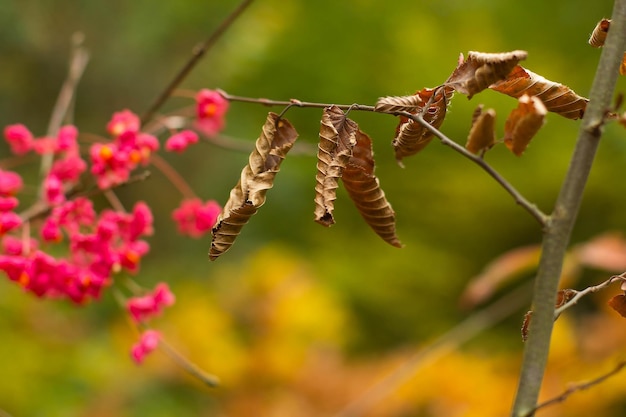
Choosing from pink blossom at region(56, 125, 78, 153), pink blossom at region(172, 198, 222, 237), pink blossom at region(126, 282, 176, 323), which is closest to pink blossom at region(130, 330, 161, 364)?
pink blossom at region(126, 282, 176, 323)

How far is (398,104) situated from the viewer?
0.62 meters

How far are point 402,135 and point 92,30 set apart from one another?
3366 millimetres

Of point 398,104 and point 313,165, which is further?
point 313,165

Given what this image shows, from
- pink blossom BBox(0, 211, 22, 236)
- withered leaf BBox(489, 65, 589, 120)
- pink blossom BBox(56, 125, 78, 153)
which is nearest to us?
withered leaf BBox(489, 65, 589, 120)

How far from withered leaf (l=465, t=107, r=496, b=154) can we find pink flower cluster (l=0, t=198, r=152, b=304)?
509mm

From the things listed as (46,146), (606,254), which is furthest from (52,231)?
(606,254)

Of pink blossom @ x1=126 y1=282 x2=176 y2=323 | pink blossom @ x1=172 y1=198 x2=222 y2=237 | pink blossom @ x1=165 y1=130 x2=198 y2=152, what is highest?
pink blossom @ x1=165 y1=130 x2=198 y2=152

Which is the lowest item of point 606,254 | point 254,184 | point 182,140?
point 254,184

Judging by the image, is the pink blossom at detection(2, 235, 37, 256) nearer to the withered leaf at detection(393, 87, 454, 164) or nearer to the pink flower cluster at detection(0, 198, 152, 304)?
the pink flower cluster at detection(0, 198, 152, 304)

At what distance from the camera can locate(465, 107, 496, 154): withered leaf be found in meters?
0.59

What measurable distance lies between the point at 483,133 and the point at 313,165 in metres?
3.17

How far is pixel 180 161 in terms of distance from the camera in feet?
13.6

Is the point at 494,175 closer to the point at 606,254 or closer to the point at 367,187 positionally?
the point at 367,187

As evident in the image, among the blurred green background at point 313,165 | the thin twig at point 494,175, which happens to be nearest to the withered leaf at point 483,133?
the thin twig at point 494,175
